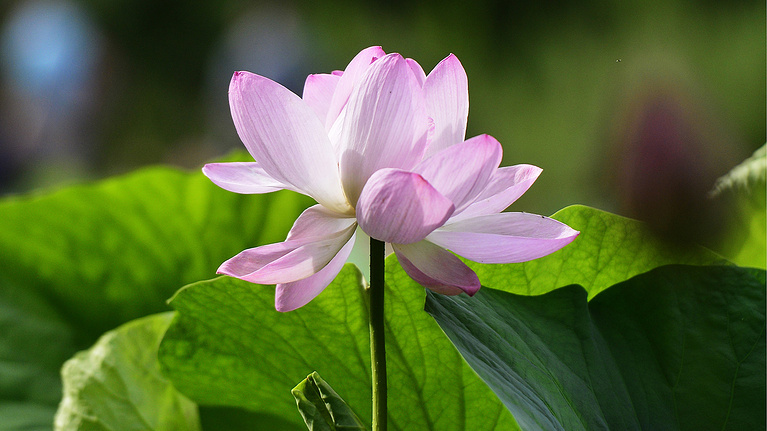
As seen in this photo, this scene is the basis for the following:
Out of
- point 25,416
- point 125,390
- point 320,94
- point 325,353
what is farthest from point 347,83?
point 25,416

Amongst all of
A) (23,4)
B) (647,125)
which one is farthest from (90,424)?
(23,4)

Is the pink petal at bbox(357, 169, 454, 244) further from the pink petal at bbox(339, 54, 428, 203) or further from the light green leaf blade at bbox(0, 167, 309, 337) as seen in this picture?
the light green leaf blade at bbox(0, 167, 309, 337)

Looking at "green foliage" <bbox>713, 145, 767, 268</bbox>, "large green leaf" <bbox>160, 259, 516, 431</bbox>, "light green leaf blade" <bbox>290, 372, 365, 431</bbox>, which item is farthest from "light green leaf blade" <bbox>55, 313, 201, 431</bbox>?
"green foliage" <bbox>713, 145, 767, 268</bbox>

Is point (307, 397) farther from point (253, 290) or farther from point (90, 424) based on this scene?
point (90, 424)

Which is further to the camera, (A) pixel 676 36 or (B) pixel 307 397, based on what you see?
(A) pixel 676 36

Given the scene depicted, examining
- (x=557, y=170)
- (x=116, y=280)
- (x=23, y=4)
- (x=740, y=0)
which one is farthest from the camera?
(x=23, y=4)

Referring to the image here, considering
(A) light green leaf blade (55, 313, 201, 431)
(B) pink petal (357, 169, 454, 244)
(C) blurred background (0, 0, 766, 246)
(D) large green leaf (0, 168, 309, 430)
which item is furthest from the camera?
(C) blurred background (0, 0, 766, 246)

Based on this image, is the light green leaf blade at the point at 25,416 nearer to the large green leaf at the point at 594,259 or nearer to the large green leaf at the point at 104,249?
the large green leaf at the point at 104,249

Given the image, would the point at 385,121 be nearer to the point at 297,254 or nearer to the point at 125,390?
the point at 297,254
